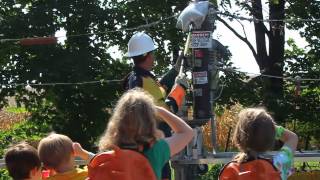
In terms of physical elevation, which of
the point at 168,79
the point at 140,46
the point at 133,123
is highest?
the point at 140,46

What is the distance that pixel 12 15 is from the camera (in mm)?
14711

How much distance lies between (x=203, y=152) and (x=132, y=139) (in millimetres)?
3891

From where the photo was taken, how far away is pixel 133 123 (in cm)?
327

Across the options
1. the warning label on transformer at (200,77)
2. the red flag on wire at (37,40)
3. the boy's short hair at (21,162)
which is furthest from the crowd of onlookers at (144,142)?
the red flag on wire at (37,40)

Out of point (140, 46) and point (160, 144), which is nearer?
point (160, 144)

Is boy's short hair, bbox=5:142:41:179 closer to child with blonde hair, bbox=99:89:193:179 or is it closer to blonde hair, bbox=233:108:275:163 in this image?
child with blonde hair, bbox=99:89:193:179

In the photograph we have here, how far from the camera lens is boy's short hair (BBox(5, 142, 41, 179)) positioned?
3834 mm

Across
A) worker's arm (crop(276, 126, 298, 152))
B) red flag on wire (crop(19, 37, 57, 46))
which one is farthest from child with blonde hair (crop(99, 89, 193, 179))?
red flag on wire (crop(19, 37, 57, 46))

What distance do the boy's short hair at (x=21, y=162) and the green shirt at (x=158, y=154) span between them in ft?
2.51

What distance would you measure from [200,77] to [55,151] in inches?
141

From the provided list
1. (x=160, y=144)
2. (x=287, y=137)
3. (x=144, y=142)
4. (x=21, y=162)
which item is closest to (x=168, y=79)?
(x=287, y=137)

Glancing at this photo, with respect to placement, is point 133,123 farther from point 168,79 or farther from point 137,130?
point 168,79

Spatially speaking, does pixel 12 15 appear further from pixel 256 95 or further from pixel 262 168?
pixel 262 168

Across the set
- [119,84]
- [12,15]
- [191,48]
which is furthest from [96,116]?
[191,48]
